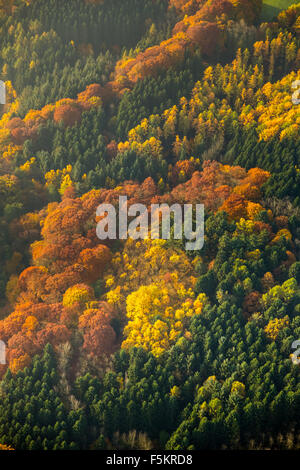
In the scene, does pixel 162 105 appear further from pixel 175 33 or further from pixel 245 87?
pixel 175 33

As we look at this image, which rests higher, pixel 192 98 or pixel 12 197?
pixel 192 98

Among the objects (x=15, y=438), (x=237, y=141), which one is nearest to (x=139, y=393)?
(x=15, y=438)

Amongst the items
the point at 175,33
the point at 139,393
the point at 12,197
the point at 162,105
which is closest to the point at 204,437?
the point at 139,393

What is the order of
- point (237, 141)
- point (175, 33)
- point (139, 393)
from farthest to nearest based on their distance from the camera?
point (175, 33), point (237, 141), point (139, 393)

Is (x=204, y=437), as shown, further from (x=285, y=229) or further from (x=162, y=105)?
(x=162, y=105)

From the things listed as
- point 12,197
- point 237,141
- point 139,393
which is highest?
point 237,141

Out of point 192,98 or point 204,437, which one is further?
point 192,98
